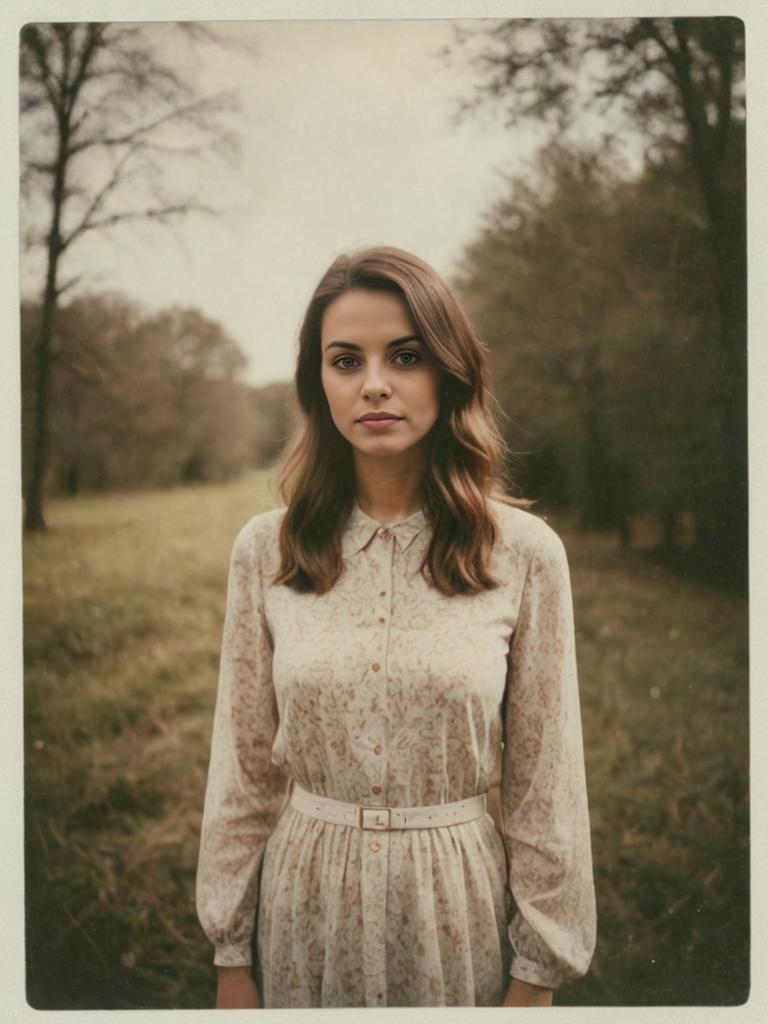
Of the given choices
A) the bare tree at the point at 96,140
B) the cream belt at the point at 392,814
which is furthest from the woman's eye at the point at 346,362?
the cream belt at the point at 392,814

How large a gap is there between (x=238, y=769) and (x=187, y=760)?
A: 0.63 meters

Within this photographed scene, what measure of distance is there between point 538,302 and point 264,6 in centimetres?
90

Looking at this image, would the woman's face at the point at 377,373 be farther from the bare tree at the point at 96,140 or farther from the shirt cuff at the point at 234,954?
the shirt cuff at the point at 234,954

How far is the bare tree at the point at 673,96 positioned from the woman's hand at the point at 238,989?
1372 millimetres

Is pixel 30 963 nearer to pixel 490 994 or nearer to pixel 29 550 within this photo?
pixel 29 550

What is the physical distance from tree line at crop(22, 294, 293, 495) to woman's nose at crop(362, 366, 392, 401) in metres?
0.52

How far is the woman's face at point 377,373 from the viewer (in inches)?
54.9

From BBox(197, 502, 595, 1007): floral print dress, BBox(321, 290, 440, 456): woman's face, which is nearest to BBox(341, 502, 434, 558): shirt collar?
BBox(197, 502, 595, 1007): floral print dress

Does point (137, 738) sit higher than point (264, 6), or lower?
lower

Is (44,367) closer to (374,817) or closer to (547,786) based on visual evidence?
(374,817)

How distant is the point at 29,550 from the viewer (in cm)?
184

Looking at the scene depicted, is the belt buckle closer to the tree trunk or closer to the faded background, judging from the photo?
the faded background

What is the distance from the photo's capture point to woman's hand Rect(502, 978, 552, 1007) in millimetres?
1461

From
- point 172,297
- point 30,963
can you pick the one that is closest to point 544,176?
point 172,297
